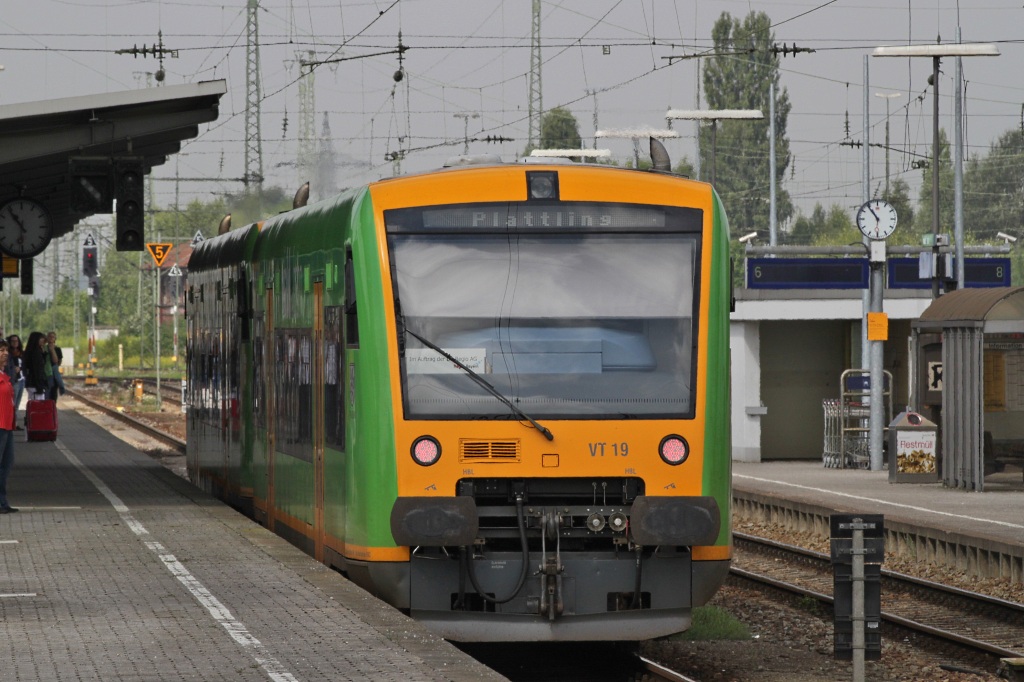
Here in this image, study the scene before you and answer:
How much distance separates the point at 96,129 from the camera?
1850 cm

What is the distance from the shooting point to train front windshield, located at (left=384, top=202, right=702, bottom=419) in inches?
414

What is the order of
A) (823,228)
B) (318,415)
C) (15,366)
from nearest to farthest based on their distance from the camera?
(318,415) → (15,366) → (823,228)

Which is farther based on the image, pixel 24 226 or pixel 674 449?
pixel 24 226

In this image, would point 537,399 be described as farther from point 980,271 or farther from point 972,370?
point 980,271

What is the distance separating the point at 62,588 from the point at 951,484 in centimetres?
1512

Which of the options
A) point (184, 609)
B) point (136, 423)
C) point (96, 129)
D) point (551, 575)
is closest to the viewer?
point (551, 575)

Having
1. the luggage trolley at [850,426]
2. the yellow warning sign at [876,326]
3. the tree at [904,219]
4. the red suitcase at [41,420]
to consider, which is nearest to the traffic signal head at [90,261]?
the red suitcase at [41,420]

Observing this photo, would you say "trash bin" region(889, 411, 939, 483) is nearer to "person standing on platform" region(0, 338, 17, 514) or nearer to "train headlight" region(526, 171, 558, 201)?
"person standing on platform" region(0, 338, 17, 514)

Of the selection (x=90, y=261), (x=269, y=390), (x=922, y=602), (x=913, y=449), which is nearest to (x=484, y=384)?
(x=269, y=390)

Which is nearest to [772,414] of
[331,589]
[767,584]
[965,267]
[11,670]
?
[965,267]

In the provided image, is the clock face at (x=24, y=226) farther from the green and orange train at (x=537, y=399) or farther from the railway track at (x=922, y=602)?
the green and orange train at (x=537, y=399)

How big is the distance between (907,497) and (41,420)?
1527 cm

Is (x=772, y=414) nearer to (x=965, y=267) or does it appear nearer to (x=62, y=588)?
(x=965, y=267)

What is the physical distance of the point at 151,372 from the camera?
84.5 meters
